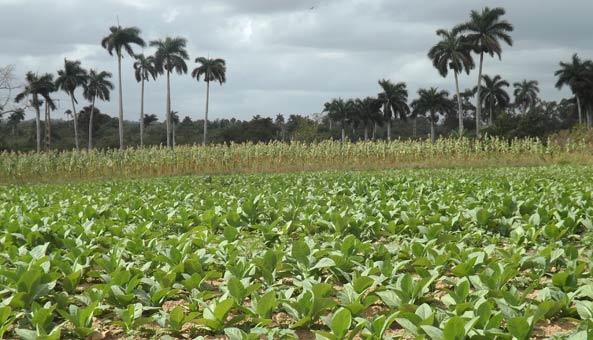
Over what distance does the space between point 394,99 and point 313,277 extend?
78.5 m

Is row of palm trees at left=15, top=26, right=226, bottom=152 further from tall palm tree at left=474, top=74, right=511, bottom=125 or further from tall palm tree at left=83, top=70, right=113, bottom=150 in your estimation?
tall palm tree at left=474, top=74, right=511, bottom=125

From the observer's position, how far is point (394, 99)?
8075 centimetres

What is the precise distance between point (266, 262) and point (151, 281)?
2.80ft

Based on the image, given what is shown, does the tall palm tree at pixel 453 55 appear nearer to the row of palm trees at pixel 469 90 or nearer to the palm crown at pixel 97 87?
the row of palm trees at pixel 469 90

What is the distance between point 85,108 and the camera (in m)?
83.9

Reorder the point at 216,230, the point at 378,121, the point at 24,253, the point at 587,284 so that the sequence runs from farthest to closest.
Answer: the point at 378,121, the point at 216,230, the point at 24,253, the point at 587,284

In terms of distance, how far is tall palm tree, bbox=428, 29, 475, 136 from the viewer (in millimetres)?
57719

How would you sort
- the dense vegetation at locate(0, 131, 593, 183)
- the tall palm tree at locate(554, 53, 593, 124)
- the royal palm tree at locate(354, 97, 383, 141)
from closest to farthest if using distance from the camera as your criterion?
the dense vegetation at locate(0, 131, 593, 183), the tall palm tree at locate(554, 53, 593, 124), the royal palm tree at locate(354, 97, 383, 141)

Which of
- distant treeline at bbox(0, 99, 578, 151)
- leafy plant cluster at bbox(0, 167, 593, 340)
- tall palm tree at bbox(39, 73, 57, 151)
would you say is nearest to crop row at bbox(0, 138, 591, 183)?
leafy plant cluster at bbox(0, 167, 593, 340)

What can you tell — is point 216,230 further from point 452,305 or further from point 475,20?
point 475,20

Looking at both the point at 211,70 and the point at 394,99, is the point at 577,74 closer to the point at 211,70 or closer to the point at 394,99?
the point at 394,99

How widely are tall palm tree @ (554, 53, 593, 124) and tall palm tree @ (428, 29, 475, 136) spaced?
20.8 m

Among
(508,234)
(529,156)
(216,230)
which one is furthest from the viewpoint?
(529,156)

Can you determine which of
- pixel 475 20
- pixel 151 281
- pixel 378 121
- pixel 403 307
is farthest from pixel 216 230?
pixel 378 121
